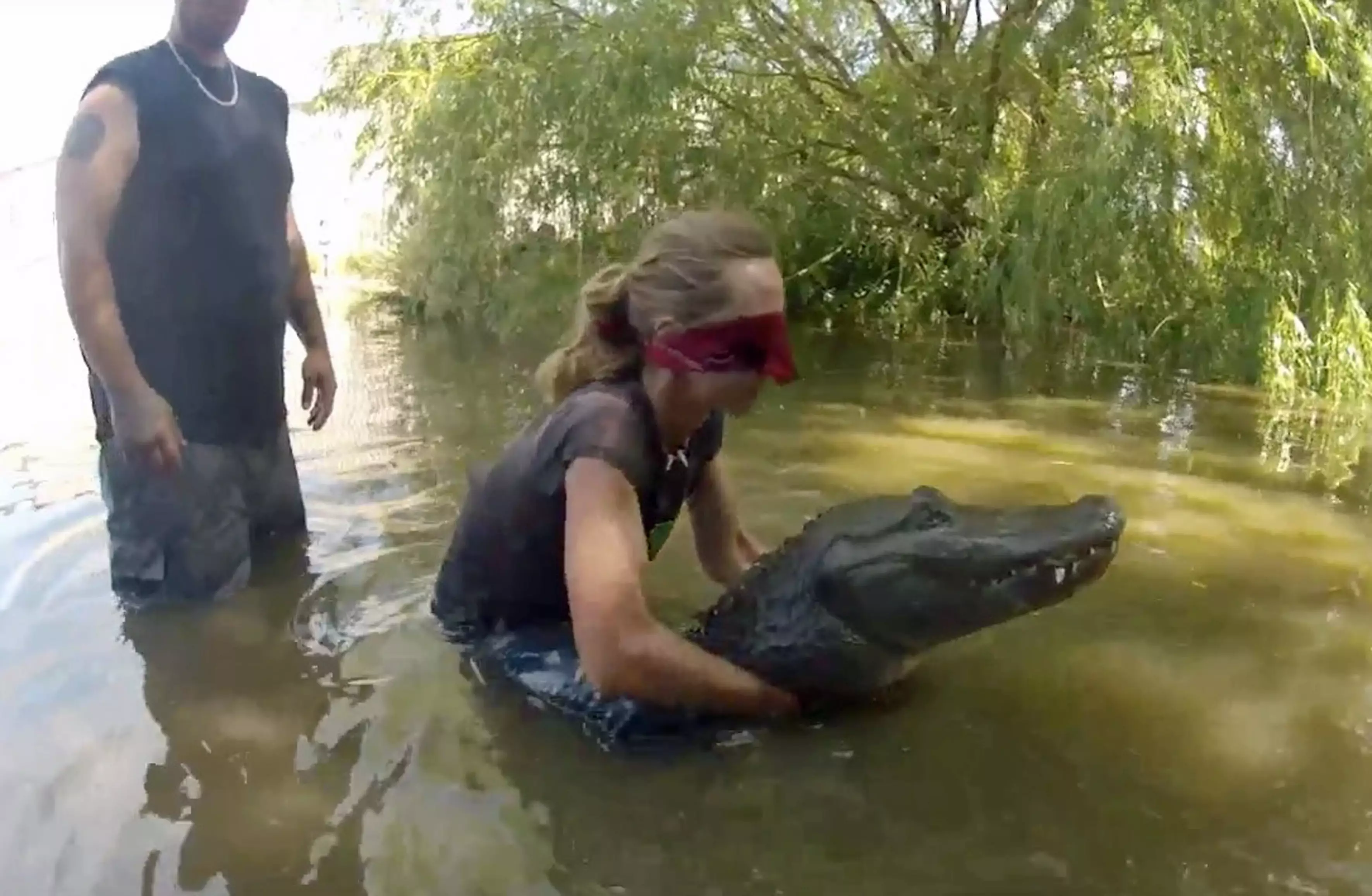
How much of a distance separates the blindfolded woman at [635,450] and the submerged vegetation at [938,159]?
142 inches

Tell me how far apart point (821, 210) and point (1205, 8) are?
11.1ft

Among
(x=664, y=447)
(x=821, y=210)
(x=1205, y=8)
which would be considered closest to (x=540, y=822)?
(x=664, y=447)

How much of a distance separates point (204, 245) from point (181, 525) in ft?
2.40

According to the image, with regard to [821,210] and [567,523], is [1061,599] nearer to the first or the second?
[567,523]

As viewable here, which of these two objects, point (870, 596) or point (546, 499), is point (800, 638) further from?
point (546, 499)

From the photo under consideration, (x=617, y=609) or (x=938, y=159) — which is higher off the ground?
(x=938, y=159)

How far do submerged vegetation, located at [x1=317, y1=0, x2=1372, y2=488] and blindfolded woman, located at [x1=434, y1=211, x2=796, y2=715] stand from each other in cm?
361

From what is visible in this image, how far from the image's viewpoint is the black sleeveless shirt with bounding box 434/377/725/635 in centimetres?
242

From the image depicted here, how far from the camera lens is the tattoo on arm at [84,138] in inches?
116

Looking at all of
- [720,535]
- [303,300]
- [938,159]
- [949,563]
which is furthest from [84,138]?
[938,159]

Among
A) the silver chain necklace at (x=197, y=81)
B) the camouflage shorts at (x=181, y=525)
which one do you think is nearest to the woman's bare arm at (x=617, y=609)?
the camouflage shorts at (x=181, y=525)

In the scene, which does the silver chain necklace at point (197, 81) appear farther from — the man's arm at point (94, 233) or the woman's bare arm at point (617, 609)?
the woman's bare arm at point (617, 609)

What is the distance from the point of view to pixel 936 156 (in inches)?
305

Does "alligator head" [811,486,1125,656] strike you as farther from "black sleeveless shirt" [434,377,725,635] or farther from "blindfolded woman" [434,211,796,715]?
"black sleeveless shirt" [434,377,725,635]
